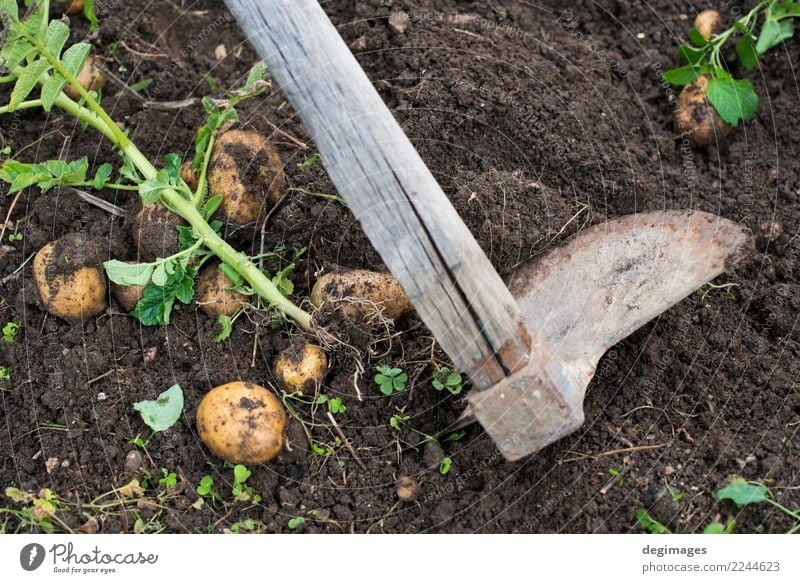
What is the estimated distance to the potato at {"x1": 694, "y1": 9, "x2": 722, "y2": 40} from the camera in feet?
10.1

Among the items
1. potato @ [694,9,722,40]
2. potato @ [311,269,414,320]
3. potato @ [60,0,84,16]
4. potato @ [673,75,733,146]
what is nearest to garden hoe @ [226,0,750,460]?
potato @ [311,269,414,320]

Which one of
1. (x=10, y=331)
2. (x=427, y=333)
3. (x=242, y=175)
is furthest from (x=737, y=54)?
(x=10, y=331)

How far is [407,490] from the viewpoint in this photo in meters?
2.21

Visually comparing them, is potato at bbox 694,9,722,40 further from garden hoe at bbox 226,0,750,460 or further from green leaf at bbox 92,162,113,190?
green leaf at bbox 92,162,113,190

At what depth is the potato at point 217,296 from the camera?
2447mm

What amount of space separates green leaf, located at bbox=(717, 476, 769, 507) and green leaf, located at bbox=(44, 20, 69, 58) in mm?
2010

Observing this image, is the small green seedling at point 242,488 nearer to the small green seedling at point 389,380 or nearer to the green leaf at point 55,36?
the small green seedling at point 389,380

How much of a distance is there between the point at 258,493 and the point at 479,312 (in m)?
0.78

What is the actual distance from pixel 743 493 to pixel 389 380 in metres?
0.95

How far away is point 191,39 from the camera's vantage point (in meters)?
3.18

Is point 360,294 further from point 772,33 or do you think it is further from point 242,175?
point 772,33

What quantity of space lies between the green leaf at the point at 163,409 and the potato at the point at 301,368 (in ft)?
0.92
